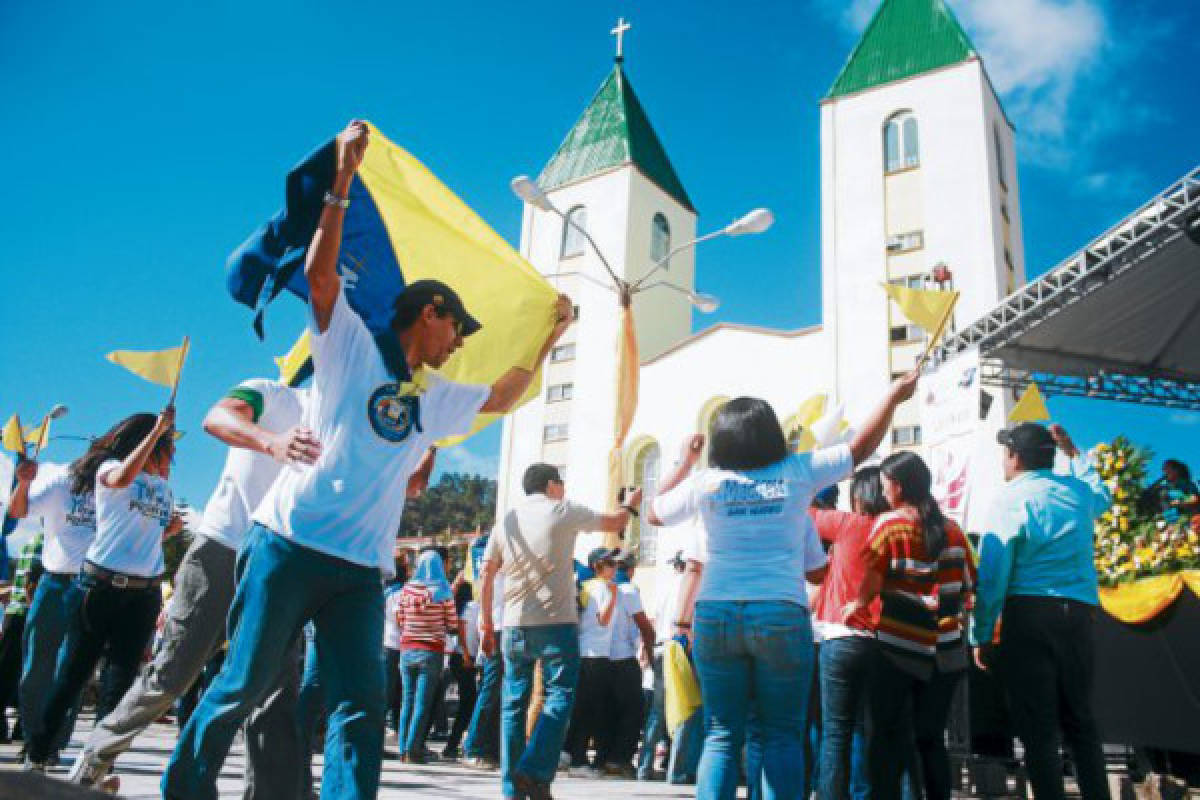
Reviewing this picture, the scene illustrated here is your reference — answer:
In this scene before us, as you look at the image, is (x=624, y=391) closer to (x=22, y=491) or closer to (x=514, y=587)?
(x=514, y=587)

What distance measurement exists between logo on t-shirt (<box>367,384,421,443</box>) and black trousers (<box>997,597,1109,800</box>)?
3.09 m

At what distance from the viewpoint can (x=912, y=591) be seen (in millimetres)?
4297

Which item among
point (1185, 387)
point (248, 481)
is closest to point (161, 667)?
point (248, 481)

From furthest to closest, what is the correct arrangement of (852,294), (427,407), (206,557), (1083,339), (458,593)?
(852,294) < (1083,339) < (458,593) < (206,557) < (427,407)

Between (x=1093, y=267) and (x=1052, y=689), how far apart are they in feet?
37.0

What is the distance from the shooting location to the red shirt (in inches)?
170

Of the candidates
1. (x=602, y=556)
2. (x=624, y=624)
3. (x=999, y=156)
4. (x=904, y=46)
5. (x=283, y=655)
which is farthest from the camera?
(x=904, y=46)

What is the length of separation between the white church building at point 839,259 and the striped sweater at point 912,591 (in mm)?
18115

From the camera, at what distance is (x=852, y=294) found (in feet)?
87.0

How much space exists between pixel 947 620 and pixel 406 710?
583cm

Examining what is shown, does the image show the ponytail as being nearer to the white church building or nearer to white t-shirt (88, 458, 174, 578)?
white t-shirt (88, 458, 174, 578)

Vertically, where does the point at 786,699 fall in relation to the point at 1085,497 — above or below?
below

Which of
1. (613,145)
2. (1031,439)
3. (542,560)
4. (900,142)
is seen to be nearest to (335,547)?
(542,560)

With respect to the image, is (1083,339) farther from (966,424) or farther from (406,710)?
(406,710)
